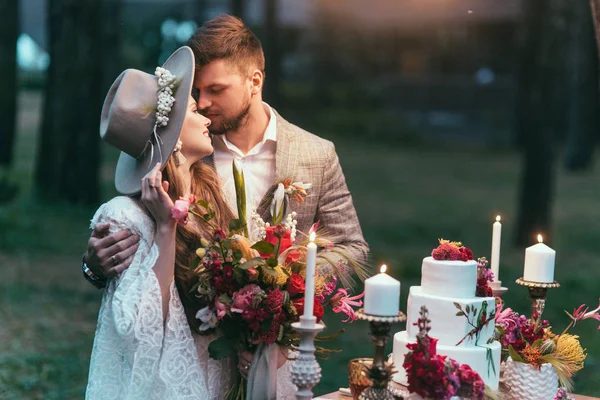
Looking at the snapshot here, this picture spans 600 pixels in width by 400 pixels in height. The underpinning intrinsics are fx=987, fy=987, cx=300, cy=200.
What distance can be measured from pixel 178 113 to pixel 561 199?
9.99 m

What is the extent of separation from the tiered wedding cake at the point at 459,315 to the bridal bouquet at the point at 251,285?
25 centimetres

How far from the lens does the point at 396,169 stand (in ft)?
42.8

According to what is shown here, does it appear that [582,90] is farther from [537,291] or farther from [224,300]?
[224,300]

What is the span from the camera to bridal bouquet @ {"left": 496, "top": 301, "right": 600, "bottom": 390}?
3115 mm

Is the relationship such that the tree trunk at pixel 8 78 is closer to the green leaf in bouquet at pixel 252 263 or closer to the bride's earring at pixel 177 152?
the bride's earring at pixel 177 152

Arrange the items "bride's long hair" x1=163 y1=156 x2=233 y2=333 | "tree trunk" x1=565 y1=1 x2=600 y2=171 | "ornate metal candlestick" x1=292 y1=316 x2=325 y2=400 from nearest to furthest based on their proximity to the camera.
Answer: "ornate metal candlestick" x1=292 y1=316 x2=325 y2=400 → "bride's long hair" x1=163 y1=156 x2=233 y2=333 → "tree trunk" x1=565 y1=1 x2=600 y2=171

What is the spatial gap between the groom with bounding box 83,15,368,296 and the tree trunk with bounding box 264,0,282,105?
753 cm

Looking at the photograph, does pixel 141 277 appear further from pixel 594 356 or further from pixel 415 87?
pixel 415 87

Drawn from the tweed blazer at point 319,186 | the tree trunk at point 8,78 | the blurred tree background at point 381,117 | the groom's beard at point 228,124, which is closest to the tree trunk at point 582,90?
the blurred tree background at point 381,117

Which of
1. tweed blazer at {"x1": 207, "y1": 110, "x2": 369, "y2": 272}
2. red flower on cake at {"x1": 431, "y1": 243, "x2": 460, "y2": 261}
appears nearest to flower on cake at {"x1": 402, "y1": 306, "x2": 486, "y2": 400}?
red flower on cake at {"x1": 431, "y1": 243, "x2": 460, "y2": 261}

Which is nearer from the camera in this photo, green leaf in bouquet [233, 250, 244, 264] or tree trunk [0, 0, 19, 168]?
green leaf in bouquet [233, 250, 244, 264]

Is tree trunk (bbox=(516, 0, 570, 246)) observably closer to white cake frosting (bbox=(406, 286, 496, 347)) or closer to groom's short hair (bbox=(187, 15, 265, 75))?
groom's short hair (bbox=(187, 15, 265, 75))

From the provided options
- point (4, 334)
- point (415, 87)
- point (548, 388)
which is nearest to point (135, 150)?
point (548, 388)

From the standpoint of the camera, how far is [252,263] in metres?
2.99
